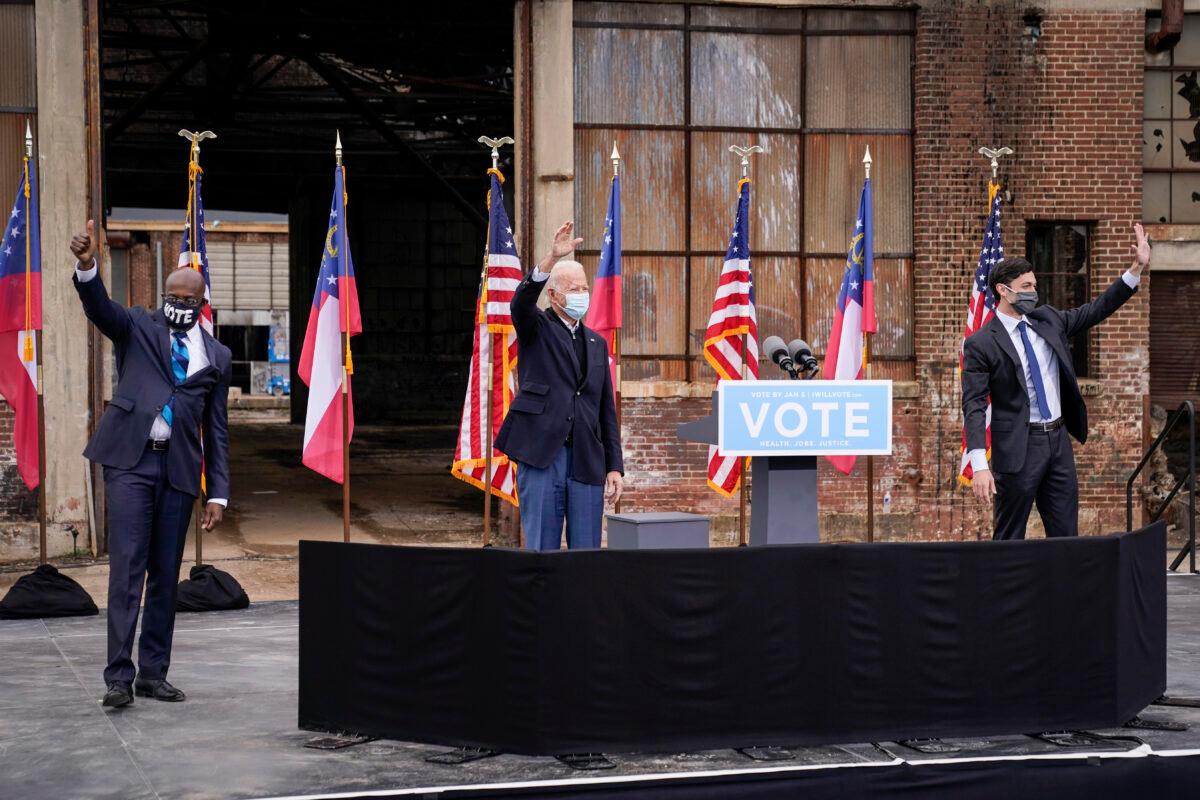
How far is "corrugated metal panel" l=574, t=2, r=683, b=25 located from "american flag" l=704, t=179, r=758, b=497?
3.40 meters

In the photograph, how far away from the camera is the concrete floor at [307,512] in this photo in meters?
14.2

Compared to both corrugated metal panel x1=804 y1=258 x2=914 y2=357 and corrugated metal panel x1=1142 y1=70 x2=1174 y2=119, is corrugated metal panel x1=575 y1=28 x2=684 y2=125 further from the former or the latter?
corrugated metal panel x1=1142 y1=70 x2=1174 y2=119

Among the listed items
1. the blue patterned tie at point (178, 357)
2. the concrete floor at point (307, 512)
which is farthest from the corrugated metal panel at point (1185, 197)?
the blue patterned tie at point (178, 357)

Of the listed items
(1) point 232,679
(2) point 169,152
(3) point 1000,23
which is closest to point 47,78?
(1) point 232,679

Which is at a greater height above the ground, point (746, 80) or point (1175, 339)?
point (746, 80)

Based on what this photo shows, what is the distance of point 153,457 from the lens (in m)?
7.70

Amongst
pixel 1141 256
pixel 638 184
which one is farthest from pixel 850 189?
pixel 1141 256

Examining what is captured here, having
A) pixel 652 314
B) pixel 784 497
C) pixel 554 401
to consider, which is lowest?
pixel 784 497

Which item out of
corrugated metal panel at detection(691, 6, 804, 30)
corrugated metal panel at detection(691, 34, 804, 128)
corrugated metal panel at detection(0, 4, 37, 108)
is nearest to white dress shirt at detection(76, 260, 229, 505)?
corrugated metal panel at detection(0, 4, 37, 108)

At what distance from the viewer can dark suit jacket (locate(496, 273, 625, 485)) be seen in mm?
8227

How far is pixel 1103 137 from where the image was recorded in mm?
16297

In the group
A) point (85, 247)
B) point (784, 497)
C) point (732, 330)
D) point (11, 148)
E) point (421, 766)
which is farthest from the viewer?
point (11, 148)

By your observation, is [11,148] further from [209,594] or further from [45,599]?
[209,594]

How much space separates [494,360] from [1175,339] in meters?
7.81
